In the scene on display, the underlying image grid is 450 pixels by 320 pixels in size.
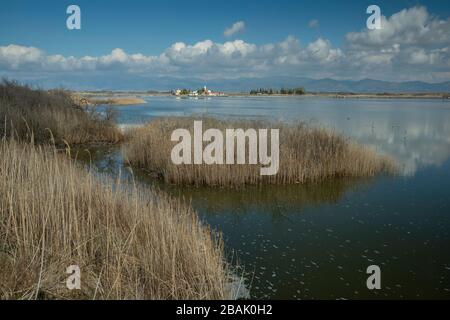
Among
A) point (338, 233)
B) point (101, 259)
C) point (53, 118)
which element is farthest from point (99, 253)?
point (53, 118)

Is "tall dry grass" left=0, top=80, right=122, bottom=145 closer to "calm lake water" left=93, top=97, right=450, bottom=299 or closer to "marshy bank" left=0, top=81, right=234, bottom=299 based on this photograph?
"calm lake water" left=93, top=97, right=450, bottom=299

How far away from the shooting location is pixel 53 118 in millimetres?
15312

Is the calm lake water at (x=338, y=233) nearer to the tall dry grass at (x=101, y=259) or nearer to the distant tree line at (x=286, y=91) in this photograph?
the tall dry grass at (x=101, y=259)

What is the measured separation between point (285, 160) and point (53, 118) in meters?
9.93

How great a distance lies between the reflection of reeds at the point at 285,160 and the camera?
10.2m

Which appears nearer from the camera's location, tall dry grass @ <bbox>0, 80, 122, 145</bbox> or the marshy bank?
the marshy bank

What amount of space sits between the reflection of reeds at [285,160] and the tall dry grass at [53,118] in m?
4.06

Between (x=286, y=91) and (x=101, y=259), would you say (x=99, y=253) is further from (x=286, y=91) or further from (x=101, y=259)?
(x=286, y=91)

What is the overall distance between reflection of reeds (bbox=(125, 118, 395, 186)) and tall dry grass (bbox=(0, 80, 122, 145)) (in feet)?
13.3

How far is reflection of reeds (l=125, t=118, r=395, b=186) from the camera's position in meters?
10.2

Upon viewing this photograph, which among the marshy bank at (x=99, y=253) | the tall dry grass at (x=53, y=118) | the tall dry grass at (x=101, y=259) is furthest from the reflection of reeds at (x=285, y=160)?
the tall dry grass at (x=101, y=259)

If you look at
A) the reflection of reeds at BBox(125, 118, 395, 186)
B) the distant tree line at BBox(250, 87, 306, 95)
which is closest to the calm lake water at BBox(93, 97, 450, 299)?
the reflection of reeds at BBox(125, 118, 395, 186)

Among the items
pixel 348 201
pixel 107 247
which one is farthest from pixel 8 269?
pixel 348 201

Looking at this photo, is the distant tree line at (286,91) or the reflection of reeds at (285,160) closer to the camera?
the reflection of reeds at (285,160)
